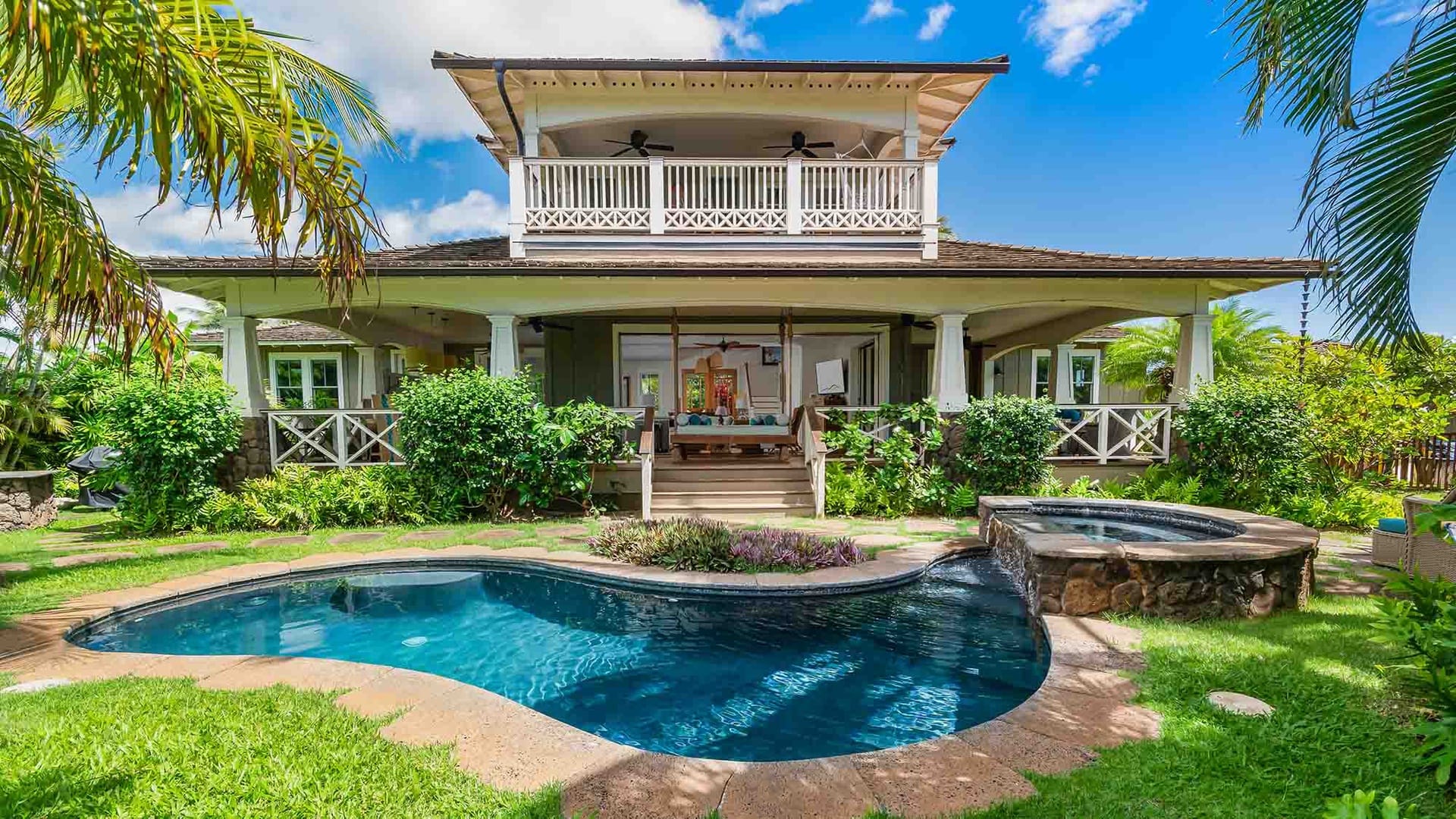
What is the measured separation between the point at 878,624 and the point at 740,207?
7.12 m

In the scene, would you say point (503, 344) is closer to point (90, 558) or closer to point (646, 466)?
point (646, 466)

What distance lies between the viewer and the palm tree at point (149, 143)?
117 inches

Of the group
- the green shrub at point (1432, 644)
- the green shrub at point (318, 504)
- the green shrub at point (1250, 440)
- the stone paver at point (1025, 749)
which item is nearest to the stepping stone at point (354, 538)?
the green shrub at point (318, 504)

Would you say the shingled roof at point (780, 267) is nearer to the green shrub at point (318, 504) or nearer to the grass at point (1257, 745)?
the green shrub at point (318, 504)

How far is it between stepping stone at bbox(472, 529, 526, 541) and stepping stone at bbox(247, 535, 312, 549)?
2.03 meters

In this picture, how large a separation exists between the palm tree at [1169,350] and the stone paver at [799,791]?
17186 millimetres

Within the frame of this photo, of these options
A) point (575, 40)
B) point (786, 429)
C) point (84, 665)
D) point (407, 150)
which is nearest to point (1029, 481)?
point (786, 429)

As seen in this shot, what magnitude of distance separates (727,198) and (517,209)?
3415mm

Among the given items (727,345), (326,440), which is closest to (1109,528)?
(727,345)

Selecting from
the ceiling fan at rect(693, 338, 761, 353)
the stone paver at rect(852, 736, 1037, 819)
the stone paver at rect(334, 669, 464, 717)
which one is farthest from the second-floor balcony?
the stone paver at rect(852, 736, 1037, 819)

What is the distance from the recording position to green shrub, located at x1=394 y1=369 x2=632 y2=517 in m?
8.27

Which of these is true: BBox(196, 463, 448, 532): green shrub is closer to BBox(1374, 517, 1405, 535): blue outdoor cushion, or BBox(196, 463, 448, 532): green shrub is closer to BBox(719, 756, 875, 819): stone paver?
BBox(719, 756, 875, 819): stone paver

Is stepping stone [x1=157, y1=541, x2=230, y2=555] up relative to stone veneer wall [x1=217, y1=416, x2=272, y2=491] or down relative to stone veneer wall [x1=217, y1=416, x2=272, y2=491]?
down

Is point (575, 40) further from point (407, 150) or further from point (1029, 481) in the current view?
point (1029, 481)
